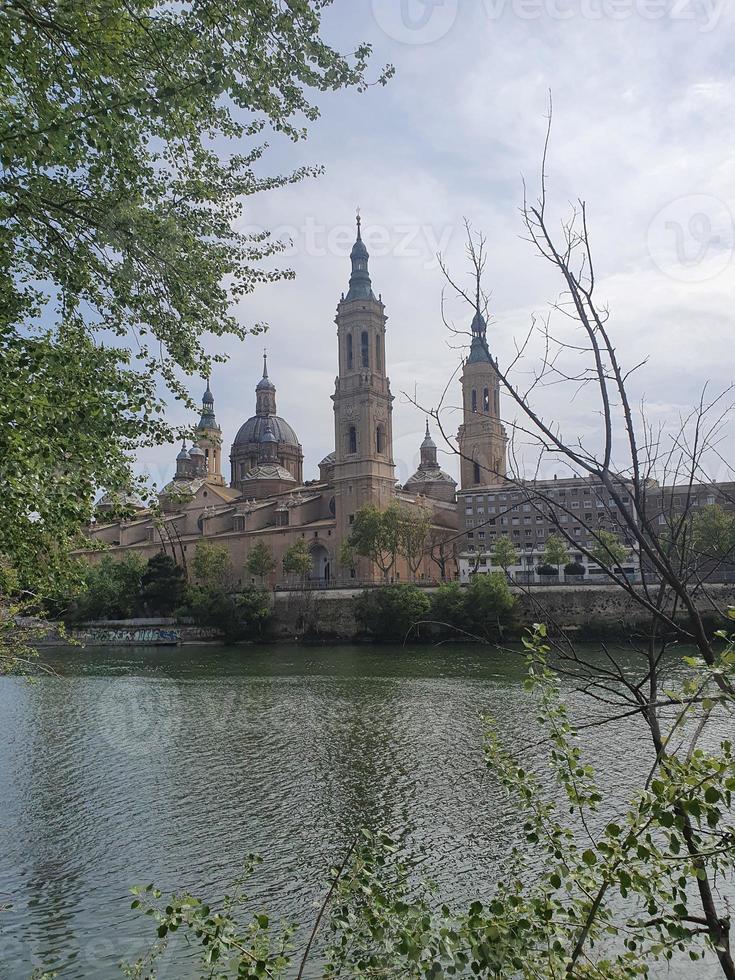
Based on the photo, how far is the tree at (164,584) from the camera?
6775 centimetres

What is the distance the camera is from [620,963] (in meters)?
4.07

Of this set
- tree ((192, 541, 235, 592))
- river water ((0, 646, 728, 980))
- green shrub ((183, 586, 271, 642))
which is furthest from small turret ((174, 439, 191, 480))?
river water ((0, 646, 728, 980))

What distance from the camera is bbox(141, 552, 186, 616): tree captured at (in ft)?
222

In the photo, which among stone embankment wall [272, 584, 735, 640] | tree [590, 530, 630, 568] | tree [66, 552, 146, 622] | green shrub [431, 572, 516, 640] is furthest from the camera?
tree [66, 552, 146, 622]

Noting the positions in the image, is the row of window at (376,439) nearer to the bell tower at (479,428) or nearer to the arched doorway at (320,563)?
the bell tower at (479,428)

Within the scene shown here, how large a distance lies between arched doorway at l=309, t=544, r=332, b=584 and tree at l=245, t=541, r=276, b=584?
4316 mm

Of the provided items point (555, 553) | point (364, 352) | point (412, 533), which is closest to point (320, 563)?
point (412, 533)

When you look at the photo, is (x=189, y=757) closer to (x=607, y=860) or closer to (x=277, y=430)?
(x=607, y=860)

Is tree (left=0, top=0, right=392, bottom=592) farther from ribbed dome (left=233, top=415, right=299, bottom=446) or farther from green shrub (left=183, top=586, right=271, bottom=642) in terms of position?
ribbed dome (left=233, top=415, right=299, bottom=446)

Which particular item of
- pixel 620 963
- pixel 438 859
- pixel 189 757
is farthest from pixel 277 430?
pixel 620 963

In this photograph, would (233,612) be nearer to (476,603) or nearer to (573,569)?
(476,603)

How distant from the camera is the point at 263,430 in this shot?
9938 cm

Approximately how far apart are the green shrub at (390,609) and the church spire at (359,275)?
107 feet

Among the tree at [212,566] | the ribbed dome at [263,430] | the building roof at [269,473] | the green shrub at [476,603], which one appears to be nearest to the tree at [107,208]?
the green shrub at [476,603]
